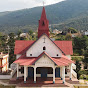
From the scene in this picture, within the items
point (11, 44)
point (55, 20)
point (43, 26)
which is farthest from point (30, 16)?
point (43, 26)

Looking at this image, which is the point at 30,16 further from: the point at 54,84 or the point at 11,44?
the point at 54,84

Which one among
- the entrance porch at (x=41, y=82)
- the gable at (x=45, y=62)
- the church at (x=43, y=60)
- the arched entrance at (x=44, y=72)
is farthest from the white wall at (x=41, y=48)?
the entrance porch at (x=41, y=82)

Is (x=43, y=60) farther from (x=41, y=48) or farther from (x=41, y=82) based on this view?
(x=41, y=48)

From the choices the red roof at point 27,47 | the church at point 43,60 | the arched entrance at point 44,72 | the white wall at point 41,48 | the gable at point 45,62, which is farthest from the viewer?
the red roof at point 27,47

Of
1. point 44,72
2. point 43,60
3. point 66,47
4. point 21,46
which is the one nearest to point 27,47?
point 21,46

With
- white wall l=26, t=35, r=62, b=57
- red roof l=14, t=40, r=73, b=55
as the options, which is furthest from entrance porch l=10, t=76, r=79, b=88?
red roof l=14, t=40, r=73, b=55

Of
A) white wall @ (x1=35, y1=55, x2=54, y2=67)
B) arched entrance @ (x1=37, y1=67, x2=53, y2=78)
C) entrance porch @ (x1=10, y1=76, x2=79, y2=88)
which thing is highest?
white wall @ (x1=35, y1=55, x2=54, y2=67)

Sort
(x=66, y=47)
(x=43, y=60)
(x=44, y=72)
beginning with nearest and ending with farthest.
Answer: (x=43, y=60) < (x=44, y=72) < (x=66, y=47)

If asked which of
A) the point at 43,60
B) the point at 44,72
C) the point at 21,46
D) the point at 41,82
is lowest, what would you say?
the point at 41,82

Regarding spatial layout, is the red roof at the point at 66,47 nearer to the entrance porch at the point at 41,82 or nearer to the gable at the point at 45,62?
the entrance porch at the point at 41,82

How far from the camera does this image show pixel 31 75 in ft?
81.2

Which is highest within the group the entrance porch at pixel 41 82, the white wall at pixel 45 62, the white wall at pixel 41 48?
the white wall at pixel 41 48

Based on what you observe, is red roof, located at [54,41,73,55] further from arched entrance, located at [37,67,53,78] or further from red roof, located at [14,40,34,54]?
red roof, located at [14,40,34,54]

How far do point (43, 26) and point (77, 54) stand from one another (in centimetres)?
2830
